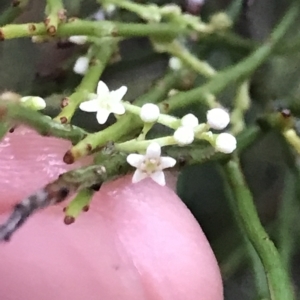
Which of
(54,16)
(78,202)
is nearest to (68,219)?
(78,202)

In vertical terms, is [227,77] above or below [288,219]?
above

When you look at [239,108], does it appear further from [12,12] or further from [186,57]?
[12,12]

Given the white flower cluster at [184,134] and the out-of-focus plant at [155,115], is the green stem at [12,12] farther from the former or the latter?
the white flower cluster at [184,134]

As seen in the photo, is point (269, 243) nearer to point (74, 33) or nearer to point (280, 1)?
point (74, 33)

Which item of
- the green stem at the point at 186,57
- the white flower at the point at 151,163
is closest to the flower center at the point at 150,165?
the white flower at the point at 151,163

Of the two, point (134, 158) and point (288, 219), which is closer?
point (134, 158)
